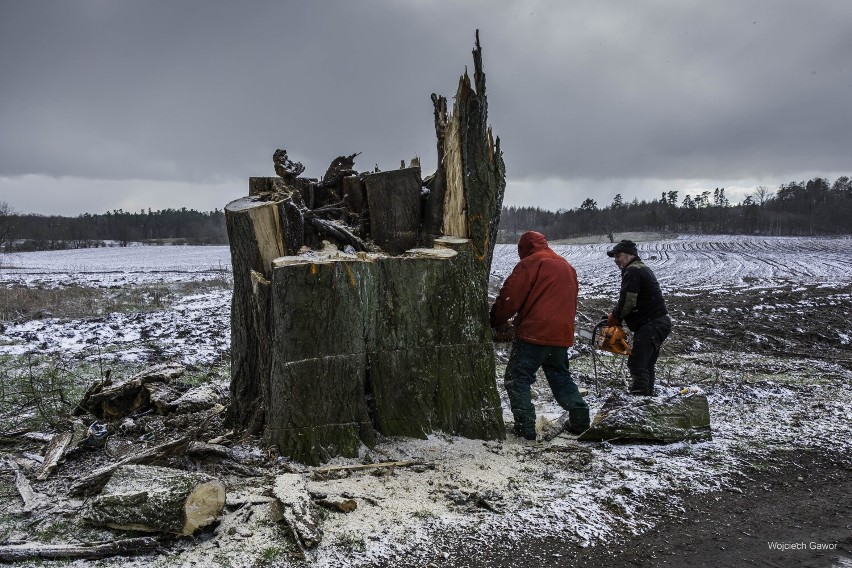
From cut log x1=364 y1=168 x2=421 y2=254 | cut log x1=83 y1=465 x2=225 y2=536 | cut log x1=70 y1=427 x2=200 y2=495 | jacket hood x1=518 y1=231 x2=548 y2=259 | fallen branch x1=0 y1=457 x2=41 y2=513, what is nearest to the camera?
cut log x1=83 y1=465 x2=225 y2=536

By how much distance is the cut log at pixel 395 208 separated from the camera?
5.05 meters

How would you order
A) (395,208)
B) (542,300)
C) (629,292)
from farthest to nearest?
1. (629,292)
2. (395,208)
3. (542,300)

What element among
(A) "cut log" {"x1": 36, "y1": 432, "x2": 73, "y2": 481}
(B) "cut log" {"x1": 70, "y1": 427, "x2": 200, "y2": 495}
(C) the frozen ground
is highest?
(B) "cut log" {"x1": 70, "y1": 427, "x2": 200, "y2": 495}

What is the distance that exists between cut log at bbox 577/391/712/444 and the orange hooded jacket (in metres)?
0.78

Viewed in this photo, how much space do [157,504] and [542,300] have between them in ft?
10.3

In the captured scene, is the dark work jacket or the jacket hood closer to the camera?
the jacket hood

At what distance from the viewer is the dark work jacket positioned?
5.61 metres

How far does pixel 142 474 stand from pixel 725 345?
30.3ft

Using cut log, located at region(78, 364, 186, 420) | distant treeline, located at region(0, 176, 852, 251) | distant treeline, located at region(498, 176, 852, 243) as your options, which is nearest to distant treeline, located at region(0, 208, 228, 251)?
distant treeline, located at region(0, 176, 852, 251)

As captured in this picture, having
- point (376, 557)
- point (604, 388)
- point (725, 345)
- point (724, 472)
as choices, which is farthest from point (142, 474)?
point (725, 345)

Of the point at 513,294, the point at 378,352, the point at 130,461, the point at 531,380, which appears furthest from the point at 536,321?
the point at 130,461

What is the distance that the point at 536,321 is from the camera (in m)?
4.66

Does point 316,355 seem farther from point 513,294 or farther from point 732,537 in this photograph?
point 732,537

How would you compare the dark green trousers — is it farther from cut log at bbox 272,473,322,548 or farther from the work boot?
cut log at bbox 272,473,322,548
